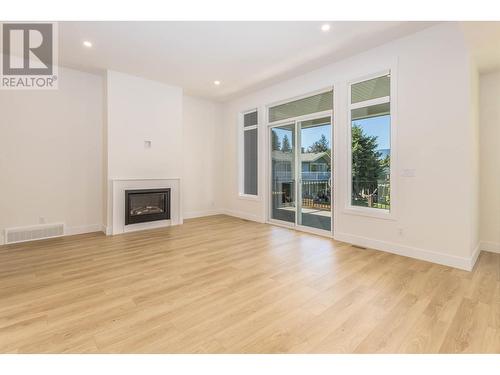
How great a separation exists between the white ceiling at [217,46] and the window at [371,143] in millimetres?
675

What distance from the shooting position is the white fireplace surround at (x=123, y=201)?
15.3ft

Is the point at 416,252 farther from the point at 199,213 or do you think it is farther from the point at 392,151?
the point at 199,213

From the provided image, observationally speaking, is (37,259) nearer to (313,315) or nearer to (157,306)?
(157,306)

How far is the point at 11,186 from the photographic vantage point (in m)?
4.07

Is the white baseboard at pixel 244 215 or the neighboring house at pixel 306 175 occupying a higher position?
the neighboring house at pixel 306 175

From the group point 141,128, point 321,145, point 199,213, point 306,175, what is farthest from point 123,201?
point 321,145

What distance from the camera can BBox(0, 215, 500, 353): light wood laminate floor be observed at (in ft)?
5.49

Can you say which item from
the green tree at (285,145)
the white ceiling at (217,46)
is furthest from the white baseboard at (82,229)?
the green tree at (285,145)

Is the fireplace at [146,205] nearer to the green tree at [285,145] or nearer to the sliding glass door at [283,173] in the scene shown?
the sliding glass door at [283,173]

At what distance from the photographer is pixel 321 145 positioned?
469 centimetres

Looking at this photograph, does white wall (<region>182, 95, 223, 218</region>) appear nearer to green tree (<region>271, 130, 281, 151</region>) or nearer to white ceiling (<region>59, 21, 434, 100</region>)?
white ceiling (<region>59, 21, 434, 100</region>)

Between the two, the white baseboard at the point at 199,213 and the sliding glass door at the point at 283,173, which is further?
the white baseboard at the point at 199,213

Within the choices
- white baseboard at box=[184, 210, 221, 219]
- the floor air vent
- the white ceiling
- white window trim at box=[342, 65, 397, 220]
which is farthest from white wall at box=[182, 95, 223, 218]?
white window trim at box=[342, 65, 397, 220]

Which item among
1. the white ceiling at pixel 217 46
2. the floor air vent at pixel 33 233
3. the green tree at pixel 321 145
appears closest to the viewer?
the white ceiling at pixel 217 46
